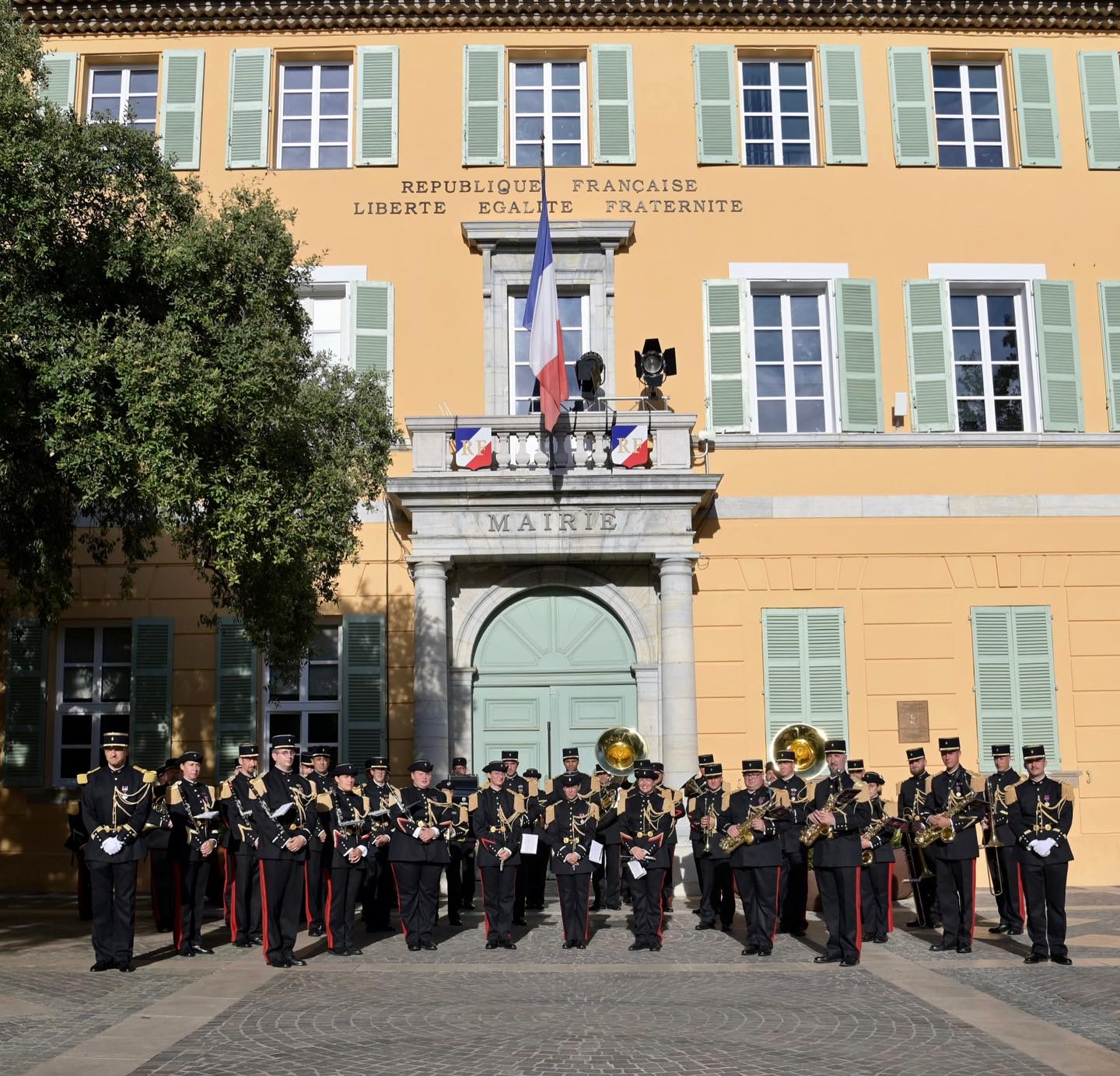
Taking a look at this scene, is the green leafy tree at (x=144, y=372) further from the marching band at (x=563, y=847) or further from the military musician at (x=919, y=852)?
the military musician at (x=919, y=852)

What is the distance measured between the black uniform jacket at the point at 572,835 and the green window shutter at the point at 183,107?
36.9ft

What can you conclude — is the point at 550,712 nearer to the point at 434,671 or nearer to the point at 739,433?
the point at 434,671

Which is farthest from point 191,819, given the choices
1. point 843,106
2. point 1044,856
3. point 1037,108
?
point 1037,108

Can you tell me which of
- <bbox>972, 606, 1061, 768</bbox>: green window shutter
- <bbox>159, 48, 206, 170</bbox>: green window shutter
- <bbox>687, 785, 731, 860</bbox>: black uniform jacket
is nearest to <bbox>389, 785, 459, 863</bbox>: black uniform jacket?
<bbox>687, 785, 731, 860</bbox>: black uniform jacket

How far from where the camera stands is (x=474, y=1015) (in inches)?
362

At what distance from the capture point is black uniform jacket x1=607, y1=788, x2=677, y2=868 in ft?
40.6

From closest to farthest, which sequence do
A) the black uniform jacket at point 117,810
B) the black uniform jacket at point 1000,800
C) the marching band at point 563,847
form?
the black uniform jacket at point 117,810 → the marching band at point 563,847 → the black uniform jacket at point 1000,800

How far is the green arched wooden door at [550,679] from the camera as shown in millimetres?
17750

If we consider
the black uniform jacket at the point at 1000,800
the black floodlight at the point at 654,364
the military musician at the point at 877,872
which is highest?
the black floodlight at the point at 654,364

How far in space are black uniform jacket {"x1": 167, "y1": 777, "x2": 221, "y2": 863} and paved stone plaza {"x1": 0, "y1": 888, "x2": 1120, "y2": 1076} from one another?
0.91 m

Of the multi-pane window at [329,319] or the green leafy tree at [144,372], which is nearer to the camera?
the green leafy tree at [144,372]

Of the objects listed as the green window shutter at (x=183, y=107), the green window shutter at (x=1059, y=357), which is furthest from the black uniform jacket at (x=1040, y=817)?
the green window shutter at (x=183, y=107)

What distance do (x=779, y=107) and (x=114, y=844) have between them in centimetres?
1380

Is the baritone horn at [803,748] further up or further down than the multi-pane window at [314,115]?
further down
